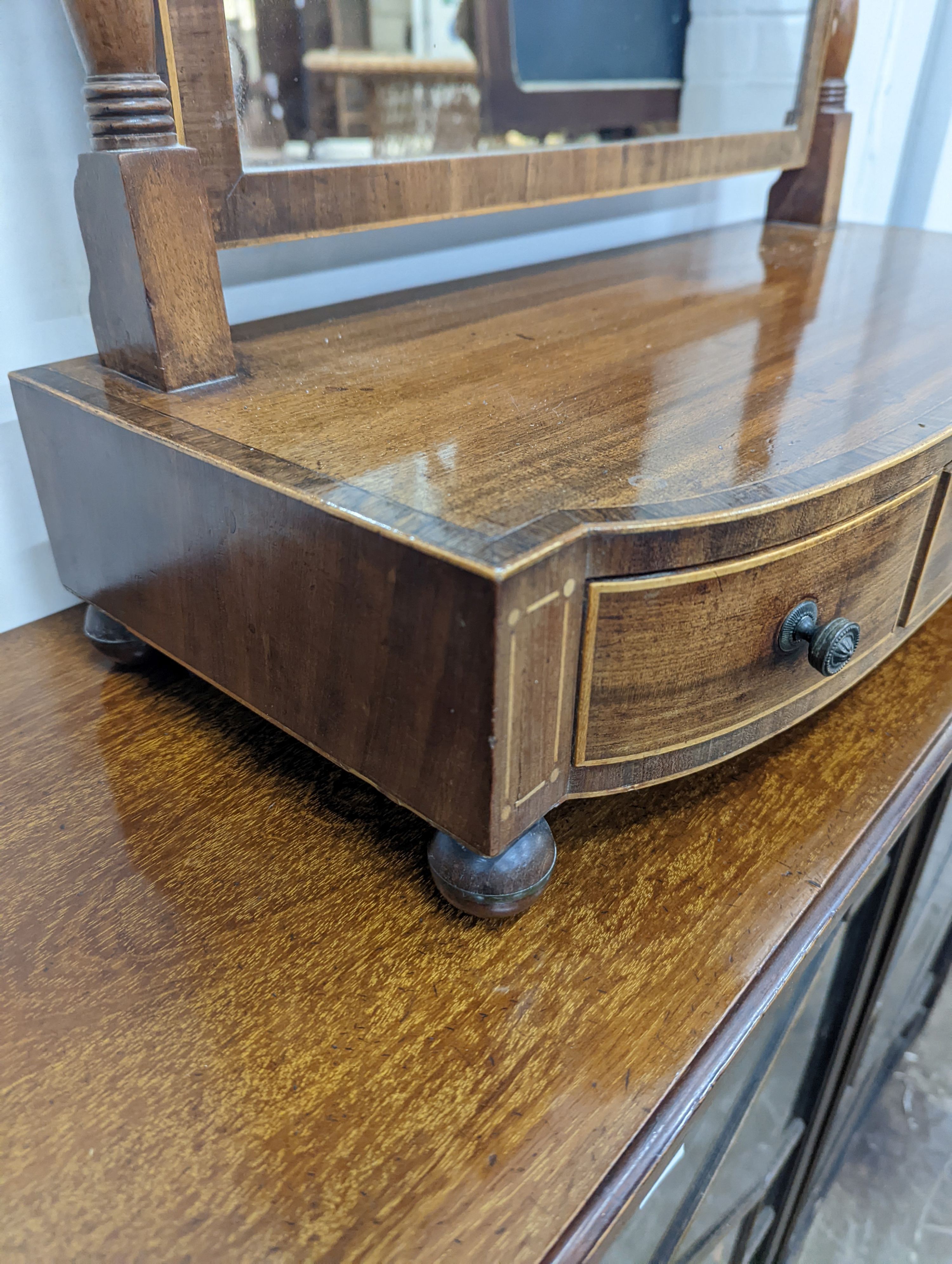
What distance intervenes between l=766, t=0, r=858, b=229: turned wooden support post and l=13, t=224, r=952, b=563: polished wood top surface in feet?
0.91

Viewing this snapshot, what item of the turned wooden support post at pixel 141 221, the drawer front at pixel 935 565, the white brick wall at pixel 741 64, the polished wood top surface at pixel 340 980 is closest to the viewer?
the polished wood top surface at pixel 340 980

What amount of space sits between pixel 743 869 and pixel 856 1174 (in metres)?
0.98

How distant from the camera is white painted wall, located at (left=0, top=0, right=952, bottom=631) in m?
0.56

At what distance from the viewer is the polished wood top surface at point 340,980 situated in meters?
0.33

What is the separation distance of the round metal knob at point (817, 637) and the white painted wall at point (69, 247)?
0.48 meters

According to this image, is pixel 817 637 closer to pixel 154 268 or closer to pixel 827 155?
pixel 154 268

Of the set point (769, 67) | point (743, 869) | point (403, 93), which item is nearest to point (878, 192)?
point (769, 67)

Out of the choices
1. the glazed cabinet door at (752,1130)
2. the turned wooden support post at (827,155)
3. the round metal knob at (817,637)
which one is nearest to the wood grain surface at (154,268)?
the round metal knob at (817,637)

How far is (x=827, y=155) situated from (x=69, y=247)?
2.67 ft

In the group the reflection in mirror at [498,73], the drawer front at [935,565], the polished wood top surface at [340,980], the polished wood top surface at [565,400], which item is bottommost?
the polished wood top surface at [340,980]

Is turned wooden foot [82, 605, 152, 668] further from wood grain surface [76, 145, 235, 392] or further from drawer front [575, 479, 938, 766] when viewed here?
drawer front [575, 479, 938, 766]

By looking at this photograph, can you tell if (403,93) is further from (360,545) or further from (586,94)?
(360,545)

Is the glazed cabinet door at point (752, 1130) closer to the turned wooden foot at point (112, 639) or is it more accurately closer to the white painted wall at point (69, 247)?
the turned wooden foot at point (112, 639)

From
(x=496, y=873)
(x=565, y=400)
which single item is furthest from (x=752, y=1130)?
(x=565, y=400)
